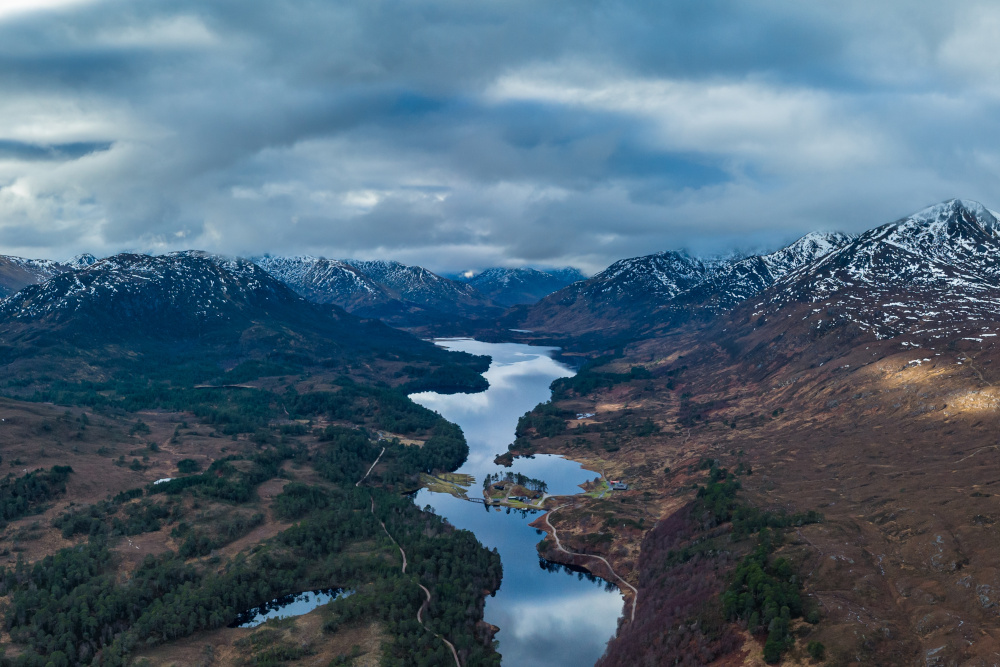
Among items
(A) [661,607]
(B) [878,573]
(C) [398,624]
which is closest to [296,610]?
(C) [398,624]

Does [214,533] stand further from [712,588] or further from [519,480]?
[712,588]

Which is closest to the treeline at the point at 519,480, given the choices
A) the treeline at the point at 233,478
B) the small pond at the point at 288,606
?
the treeline at the point at 233,478

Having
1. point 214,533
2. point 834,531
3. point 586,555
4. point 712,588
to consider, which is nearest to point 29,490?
point 214,533

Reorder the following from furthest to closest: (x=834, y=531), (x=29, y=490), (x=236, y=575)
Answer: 1. (x=29, y=490)
2. (x=236, y=575)
3. (x=834, y=531)

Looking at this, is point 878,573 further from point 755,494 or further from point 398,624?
point 398,624

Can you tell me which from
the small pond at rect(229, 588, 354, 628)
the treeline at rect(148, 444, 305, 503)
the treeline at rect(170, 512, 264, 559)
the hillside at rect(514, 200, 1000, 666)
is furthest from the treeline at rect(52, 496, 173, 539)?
the hillside at rect(514, 200, 1000, 666)
